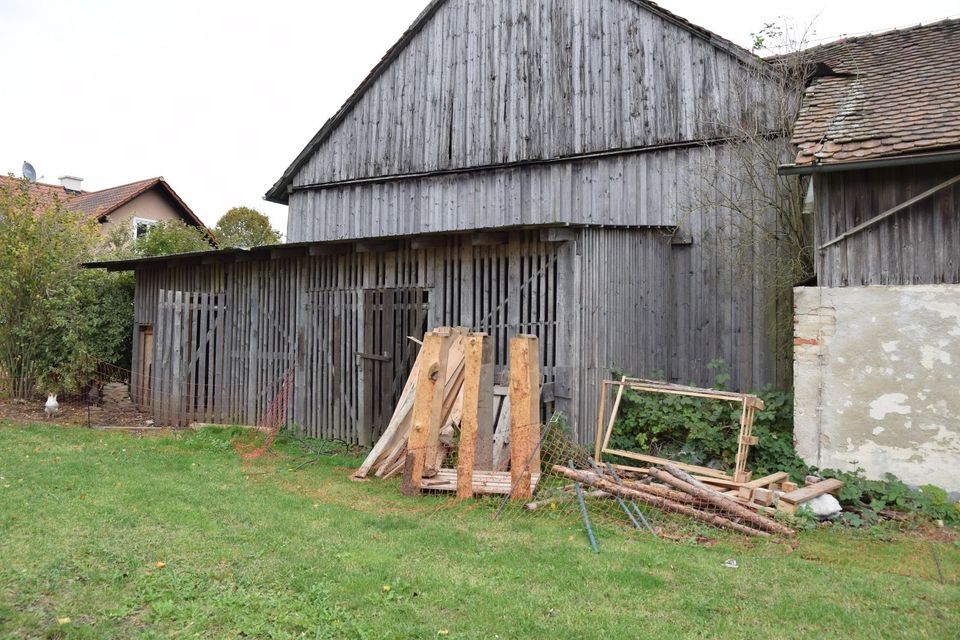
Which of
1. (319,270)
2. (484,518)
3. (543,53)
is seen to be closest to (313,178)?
(319,270)

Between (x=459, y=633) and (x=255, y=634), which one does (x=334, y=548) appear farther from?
(x=459, y=633)

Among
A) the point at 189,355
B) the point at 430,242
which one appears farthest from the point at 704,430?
the point at 189,355

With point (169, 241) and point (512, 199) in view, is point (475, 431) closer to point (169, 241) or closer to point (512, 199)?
point (512, 199)

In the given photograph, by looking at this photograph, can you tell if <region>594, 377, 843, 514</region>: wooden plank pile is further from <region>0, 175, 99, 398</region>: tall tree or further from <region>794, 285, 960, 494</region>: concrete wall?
<region>0, 175, 99, 398</region>: tall tree

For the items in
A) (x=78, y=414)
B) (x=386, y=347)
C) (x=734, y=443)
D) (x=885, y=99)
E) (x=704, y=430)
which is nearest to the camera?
(x=734, y=443)

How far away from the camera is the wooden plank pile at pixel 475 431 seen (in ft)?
21.9

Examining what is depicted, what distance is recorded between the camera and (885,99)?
7.65 metres

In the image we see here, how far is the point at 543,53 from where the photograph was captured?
11.1m

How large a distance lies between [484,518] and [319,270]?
19.4 ft

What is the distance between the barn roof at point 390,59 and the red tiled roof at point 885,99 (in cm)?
134

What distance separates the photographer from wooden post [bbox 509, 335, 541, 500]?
6613 millimetres

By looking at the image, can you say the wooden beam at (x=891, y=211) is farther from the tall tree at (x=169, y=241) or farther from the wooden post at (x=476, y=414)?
the tall tree at (x=169, y=241)

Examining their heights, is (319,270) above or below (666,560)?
above

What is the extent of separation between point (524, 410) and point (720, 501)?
2076 mm
